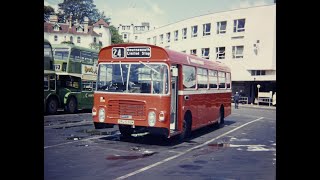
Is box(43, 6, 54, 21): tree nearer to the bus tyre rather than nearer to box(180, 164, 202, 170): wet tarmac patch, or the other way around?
box(180, 164, 202, 170): wet tarmac patch

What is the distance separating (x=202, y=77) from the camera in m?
10.3

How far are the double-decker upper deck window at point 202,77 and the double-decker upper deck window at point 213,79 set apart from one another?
40cm

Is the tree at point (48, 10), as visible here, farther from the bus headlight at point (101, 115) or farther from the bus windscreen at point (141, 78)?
the bus headlight at point (101, 115)

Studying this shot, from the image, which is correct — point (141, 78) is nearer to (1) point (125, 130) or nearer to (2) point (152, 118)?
(2) point (152, 118)

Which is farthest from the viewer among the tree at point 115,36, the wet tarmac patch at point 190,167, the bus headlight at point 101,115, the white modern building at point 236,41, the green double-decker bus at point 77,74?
the white modern building at point 236,41

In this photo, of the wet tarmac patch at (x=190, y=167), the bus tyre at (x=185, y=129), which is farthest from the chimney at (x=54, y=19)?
the bus tyre at (x=185, y=129)

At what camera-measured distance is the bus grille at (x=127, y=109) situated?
26.7ft

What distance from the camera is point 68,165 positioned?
233 inches

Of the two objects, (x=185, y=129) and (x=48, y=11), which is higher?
(x=48, y=11)

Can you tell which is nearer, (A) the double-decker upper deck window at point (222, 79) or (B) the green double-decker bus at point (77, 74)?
(B) the green double-decker bus at point (77, 74)

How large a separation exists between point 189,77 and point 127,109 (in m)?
2.27

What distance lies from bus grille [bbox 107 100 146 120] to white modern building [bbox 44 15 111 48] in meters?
1.56

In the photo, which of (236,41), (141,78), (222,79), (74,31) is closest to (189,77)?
(141,78)
